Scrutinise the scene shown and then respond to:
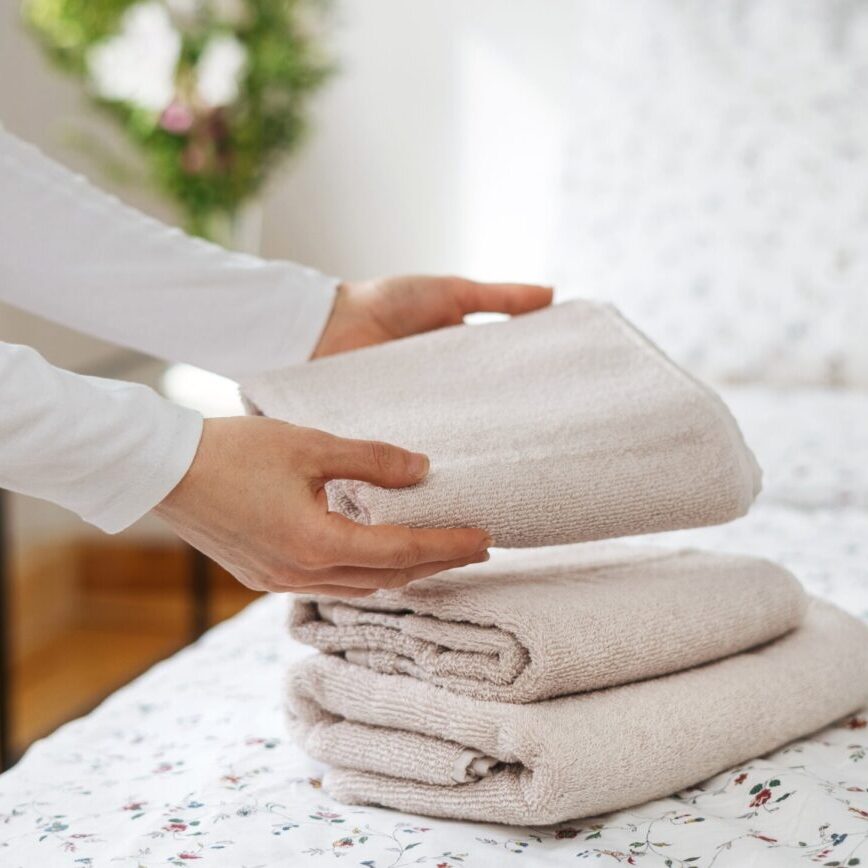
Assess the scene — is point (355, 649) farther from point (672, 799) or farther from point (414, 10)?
point (414, 10)

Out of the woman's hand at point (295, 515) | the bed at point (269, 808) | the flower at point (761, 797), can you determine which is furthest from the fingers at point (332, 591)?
the flower at point (761, 797)

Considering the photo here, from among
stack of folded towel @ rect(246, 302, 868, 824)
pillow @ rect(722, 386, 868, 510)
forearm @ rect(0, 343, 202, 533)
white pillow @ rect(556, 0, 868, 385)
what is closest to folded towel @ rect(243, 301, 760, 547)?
stack of folded towel @ rect(246, 302, 868, 824)

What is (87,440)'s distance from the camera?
2.10ft

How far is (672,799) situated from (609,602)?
0.12 meters

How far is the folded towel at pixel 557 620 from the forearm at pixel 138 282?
29cm

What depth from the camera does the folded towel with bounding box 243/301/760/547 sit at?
2.26 feet

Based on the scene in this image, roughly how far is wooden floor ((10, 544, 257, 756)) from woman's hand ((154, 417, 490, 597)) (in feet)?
6.41

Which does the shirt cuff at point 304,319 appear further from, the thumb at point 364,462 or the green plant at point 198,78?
the green plant at point 198,78

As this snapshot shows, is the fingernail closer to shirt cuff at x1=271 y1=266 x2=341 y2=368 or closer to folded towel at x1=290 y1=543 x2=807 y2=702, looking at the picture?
folded towel at x1=290 y1=543 x2=807 y2=702

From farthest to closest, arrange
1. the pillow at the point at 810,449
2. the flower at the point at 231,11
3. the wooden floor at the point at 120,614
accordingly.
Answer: the wooden floor at the point at 120,614
the flower at the point at 231,11
the pillow at the point at 810,449

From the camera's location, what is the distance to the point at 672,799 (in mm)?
689

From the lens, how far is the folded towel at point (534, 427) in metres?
0.69

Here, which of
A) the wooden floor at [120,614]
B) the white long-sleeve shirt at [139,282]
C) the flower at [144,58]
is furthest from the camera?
the wooden floor at [120,614]

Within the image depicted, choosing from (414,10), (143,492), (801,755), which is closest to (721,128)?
(414,10)
